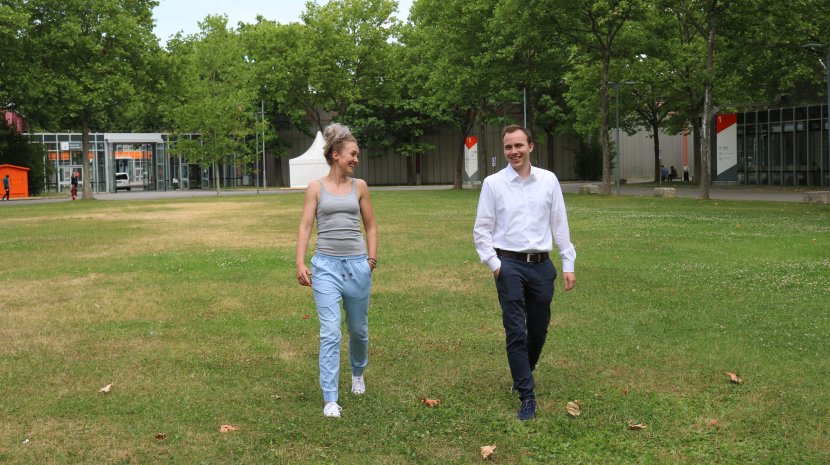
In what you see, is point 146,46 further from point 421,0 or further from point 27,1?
point 421,0

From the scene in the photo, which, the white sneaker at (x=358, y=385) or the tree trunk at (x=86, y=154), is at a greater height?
the tree trunk at (x=86, y=154)

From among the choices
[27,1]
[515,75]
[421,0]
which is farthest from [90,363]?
[421,0]

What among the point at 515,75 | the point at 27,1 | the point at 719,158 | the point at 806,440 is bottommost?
the point at 806,440

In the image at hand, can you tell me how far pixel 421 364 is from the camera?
7.11 metres

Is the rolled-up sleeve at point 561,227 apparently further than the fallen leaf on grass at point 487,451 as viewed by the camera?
Yes

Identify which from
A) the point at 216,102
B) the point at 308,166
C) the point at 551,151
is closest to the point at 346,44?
the point at 308,166

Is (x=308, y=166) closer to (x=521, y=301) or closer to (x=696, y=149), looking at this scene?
(x=696, y=149)

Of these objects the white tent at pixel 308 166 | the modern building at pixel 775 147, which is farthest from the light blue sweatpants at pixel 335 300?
the white tent at pixel 308 166

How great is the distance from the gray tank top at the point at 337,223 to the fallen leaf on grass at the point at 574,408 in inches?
65.1

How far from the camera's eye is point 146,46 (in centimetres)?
4303

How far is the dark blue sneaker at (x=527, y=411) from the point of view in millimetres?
5551

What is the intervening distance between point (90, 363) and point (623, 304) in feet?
18.1

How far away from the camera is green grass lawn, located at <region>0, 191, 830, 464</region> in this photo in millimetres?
5121

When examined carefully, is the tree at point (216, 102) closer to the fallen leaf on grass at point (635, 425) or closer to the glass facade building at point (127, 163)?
the glass facade building at point (127, 163)
